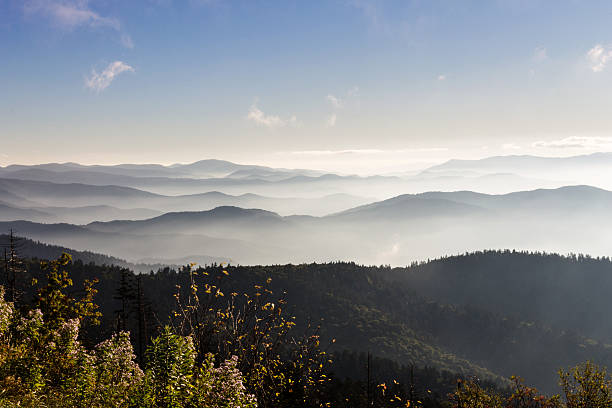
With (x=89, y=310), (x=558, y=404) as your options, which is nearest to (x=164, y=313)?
(x=89, y=310)

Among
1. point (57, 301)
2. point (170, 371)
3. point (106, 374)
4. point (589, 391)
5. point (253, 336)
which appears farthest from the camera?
point (57, 301)

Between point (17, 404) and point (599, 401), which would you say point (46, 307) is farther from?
point (599, 401)

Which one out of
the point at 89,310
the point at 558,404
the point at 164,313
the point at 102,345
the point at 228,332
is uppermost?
the point at 228,332

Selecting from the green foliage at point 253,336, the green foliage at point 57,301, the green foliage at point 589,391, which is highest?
the green foliage at point 253,336

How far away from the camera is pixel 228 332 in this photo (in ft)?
40.8

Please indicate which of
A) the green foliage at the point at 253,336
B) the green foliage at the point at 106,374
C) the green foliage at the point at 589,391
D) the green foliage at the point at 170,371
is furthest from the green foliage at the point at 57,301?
the green foliage at the point at 589,391

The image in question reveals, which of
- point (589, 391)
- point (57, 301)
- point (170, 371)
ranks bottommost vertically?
point (589, 391)

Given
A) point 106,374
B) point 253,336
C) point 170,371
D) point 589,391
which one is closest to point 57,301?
point 106,374

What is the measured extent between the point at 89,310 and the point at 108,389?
18.9 meters

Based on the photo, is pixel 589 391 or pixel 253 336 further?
pixel 589 391

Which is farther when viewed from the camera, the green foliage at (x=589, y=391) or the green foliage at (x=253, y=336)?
the green foliage at (x=589, y=391)

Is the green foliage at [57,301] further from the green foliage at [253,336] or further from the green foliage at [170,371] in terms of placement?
the green foliage at [253,336]

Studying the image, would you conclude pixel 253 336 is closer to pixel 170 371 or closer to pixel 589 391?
pixel 170 371

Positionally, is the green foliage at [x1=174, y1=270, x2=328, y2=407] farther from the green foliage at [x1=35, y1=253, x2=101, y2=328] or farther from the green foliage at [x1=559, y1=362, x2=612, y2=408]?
the green foliage at [x1=559, y1=362, x2=612, y2=408]
